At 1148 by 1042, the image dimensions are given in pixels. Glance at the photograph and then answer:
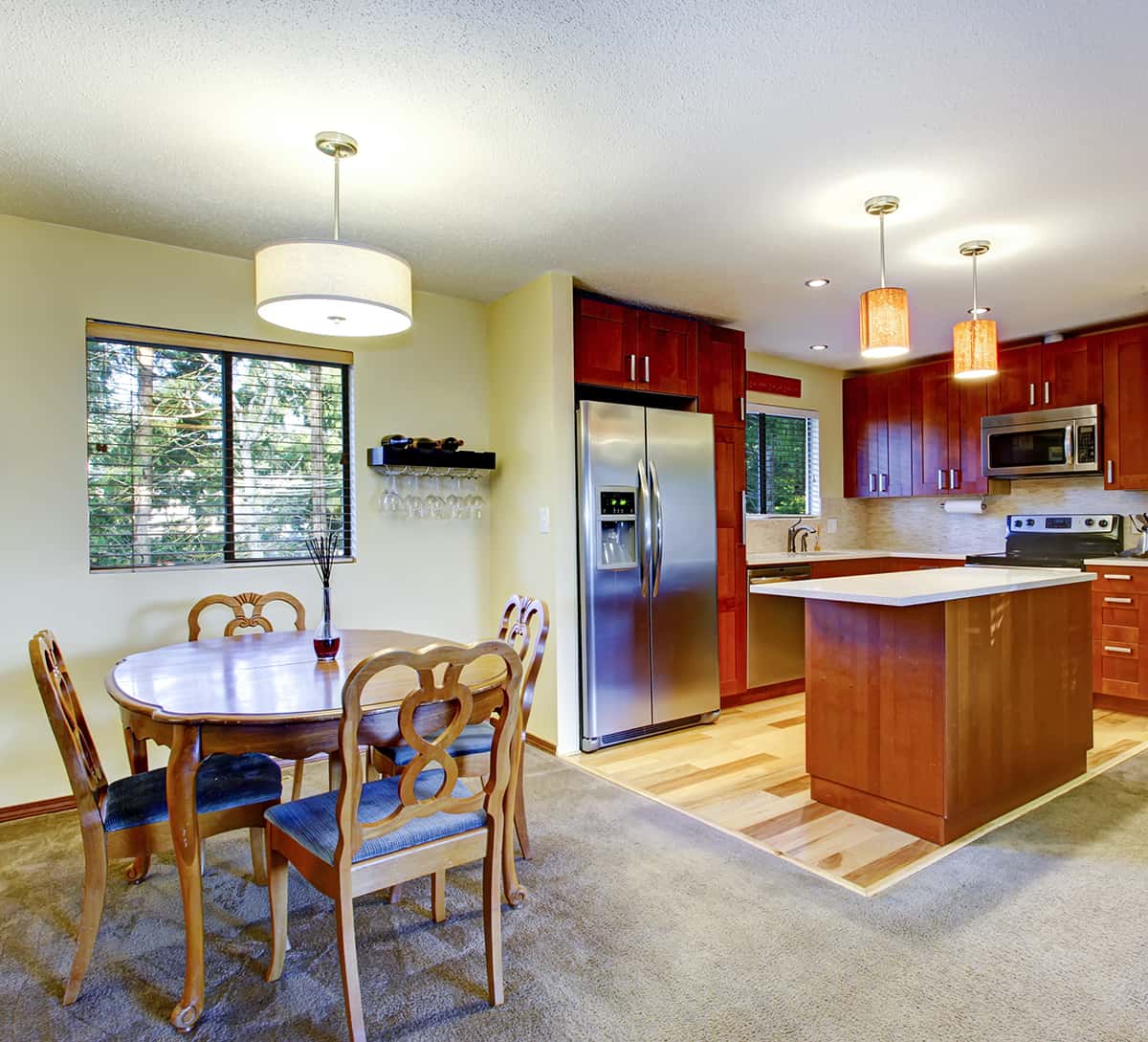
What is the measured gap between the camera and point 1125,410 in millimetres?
4395

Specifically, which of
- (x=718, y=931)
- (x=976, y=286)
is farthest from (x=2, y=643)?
→ (x=976, y=286)

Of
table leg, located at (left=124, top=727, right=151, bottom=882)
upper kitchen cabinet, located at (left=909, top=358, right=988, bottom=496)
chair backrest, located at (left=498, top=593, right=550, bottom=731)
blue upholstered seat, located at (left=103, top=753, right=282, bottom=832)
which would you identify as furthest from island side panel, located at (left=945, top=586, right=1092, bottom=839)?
table leg, located at (left=124, top=727, right=151, bottom=882)

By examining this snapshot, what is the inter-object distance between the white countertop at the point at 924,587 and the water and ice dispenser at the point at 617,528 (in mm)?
1076

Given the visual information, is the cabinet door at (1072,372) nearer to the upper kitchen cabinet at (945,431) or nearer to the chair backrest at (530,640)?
the upper kitchen cabinet at (945,431)

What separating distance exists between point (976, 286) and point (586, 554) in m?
2.58

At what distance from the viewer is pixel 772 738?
3.83 m

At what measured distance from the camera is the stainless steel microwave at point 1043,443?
452 centimetres

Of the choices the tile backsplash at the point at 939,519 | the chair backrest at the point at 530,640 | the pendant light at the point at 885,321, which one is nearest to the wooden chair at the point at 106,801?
the chair backrest at the point at 530,640

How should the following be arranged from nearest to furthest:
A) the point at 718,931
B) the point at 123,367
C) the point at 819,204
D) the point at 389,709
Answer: the point at 389,709, the point at 718,931, the point at 819,204, the point at 123,367

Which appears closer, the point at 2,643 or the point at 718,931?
the point at 718,931

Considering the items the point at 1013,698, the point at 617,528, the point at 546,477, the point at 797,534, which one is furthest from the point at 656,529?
the point at 797,534

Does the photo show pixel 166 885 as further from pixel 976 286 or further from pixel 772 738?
pixel 976 286

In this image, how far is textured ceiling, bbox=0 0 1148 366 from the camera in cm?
179

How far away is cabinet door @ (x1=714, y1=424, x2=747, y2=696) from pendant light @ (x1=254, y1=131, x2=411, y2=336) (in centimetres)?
261
